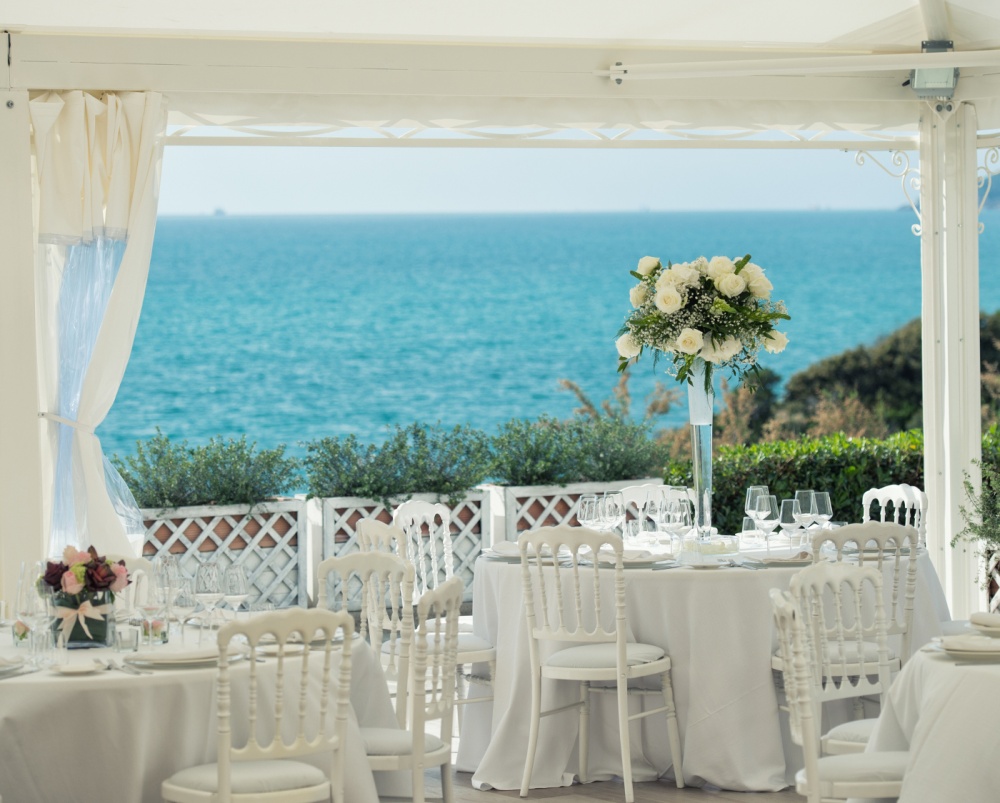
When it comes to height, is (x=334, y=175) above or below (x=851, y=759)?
above

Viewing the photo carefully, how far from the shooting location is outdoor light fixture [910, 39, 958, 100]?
20.5ft

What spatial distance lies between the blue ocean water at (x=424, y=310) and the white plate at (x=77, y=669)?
21.7m

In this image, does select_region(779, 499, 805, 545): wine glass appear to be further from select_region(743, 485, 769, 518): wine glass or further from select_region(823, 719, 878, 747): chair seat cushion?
select_region(823, 719, 878, 747): chair seat cushion

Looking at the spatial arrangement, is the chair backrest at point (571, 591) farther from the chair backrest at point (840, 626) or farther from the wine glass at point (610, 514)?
the chair backrest at point (840, 626)

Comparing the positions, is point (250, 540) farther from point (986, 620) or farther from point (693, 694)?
point (986, 620)

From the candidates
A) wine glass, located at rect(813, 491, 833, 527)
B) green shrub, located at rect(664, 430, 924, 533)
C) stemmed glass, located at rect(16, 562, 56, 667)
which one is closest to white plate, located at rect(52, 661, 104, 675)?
stemmed glass, located at rect(16, 562, 56, 667)

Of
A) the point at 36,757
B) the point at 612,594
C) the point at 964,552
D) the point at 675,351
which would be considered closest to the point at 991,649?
the point at 612,594

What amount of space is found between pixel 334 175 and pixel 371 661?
2458 centimetres

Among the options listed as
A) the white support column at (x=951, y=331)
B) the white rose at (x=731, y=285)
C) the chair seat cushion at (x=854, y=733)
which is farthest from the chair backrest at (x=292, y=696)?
the white support column at (x=951, y=331)

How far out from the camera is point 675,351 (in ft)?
16.8

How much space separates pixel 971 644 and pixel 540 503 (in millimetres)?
4633

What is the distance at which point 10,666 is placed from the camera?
334 centimetres

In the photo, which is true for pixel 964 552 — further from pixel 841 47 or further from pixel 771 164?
pixel 771 164

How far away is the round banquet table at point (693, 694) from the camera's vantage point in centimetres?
467
